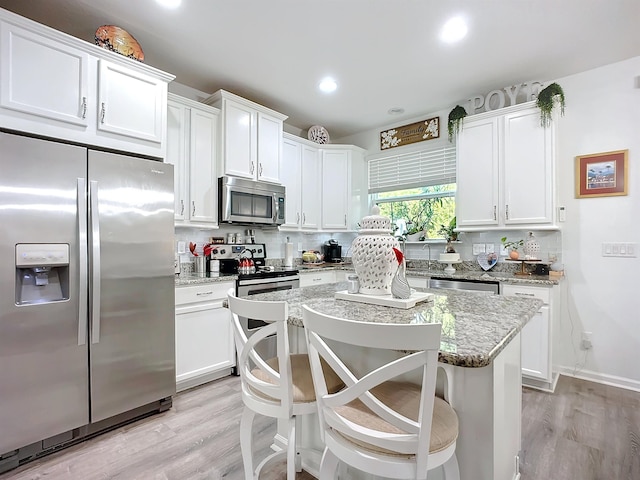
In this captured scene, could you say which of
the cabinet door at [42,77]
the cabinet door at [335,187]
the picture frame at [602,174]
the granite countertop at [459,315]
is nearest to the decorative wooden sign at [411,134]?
the cabinet door at [335,187]

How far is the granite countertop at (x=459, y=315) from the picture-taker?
88cm

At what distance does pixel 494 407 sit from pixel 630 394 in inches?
101

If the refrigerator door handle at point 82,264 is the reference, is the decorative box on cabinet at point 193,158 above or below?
above

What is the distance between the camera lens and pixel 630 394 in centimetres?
259

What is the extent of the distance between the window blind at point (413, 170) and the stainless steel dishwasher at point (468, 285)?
1356 mm

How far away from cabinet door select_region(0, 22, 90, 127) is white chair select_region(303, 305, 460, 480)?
6.79ft

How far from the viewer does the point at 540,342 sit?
8.67 feet

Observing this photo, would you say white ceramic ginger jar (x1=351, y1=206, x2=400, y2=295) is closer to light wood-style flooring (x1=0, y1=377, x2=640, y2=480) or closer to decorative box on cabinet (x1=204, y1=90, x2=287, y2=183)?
light wood-style flooring (x1=0, y1=377, x2=640, y2=480)

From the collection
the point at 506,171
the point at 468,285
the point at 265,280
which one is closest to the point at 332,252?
the point at 265,280

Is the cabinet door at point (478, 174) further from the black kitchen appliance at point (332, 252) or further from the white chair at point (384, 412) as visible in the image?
the white chair at point (384, 412)

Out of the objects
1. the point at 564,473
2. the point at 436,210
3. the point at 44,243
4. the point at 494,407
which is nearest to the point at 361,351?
the point at 494,407

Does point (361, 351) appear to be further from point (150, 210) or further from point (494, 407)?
point (150, 210)

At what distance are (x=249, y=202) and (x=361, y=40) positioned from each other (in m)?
1.77

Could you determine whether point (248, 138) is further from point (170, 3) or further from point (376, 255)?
point (376, 255)
